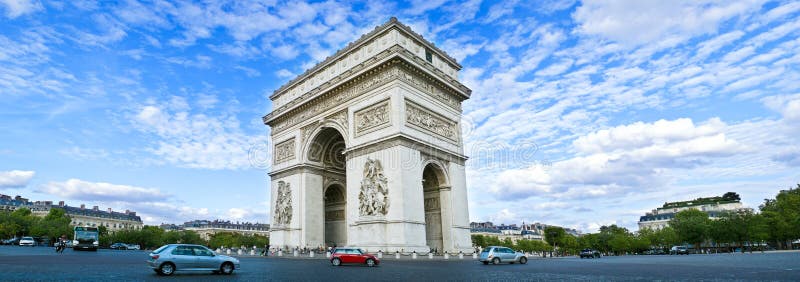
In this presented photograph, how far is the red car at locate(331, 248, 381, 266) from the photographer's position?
1902cm

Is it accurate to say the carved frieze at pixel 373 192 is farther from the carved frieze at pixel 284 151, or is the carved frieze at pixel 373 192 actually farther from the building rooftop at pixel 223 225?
the building rooftop at pixel 223 225

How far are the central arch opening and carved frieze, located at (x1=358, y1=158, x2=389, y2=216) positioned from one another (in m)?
6.48

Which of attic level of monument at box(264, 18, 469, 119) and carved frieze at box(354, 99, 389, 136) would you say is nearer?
carved frieze at box(354, 99, 389, 136)

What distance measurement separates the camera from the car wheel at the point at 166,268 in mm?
12727

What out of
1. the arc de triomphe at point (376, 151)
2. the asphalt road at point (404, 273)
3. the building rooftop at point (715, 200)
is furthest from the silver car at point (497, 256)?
the building rooftop at point (715, 200)

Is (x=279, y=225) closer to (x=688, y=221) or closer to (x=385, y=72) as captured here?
(x=385, y=72)

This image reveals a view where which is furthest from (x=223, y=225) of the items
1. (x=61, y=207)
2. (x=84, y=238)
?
(x=84, y=238)

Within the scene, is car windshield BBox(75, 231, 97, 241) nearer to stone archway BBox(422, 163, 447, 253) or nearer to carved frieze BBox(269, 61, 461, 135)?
carved frieze BBox(269, 61, 461, 135)

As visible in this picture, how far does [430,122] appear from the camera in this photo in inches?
1113

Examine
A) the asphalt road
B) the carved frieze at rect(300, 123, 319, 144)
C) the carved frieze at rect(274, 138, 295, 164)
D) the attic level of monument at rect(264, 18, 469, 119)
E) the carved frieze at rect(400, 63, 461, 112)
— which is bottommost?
the asphalt road

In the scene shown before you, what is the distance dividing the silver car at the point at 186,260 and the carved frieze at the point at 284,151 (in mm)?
19910

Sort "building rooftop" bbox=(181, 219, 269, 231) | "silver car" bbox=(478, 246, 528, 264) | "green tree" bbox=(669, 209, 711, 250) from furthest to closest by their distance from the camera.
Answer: "building rooftop" bbox=(181, 219, 269, 231) → "green tree" bbox=(669, 209, 711, 250) → "silver car" bbox=(478, 246, 528, 264)

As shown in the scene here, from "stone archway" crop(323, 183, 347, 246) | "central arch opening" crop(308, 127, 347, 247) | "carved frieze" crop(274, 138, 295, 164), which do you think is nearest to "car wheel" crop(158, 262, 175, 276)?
"central arch opening" crop(308, 127, 347, 247)

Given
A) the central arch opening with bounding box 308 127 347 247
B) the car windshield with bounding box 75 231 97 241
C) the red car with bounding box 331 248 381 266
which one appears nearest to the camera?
the red car with bounding box 331 248 381 266
